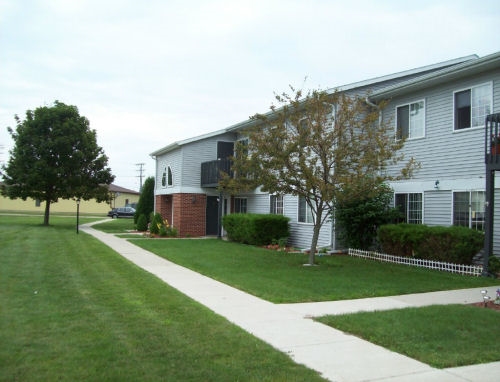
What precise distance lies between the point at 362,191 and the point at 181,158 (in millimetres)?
14117

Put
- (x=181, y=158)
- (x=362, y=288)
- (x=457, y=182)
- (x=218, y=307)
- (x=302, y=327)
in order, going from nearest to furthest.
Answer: (x=302, y=327)
(x=218, y=307)
(x=362, y=288)
(x=457, y=182)
(x=181, y=158)

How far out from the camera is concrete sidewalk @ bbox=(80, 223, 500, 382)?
15.9 ft

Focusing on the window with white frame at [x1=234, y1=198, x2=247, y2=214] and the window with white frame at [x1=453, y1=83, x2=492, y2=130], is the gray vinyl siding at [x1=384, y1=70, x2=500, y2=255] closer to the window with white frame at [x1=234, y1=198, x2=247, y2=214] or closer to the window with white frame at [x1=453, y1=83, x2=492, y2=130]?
the window with white frame at [x1=453, y1=83, x2=492, y2=130]

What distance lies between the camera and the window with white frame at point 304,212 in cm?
1853

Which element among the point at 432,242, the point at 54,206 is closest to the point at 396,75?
the point at 432,242

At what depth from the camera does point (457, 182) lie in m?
13.5

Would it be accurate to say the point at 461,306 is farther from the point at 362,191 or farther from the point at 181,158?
the point at 181,158

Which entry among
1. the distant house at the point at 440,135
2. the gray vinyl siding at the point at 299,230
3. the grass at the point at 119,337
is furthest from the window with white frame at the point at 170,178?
the grass at the point at 119,337

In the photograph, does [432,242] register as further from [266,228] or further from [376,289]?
[266,228]

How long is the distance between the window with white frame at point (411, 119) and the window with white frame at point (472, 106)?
1253 millimetres

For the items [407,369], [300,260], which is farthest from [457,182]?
[407,369]

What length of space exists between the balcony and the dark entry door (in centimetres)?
141

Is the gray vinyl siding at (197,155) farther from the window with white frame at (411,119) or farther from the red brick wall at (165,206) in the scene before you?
the window with white frame at (411,119)

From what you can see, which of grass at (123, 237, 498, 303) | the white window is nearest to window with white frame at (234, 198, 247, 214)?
the white window
